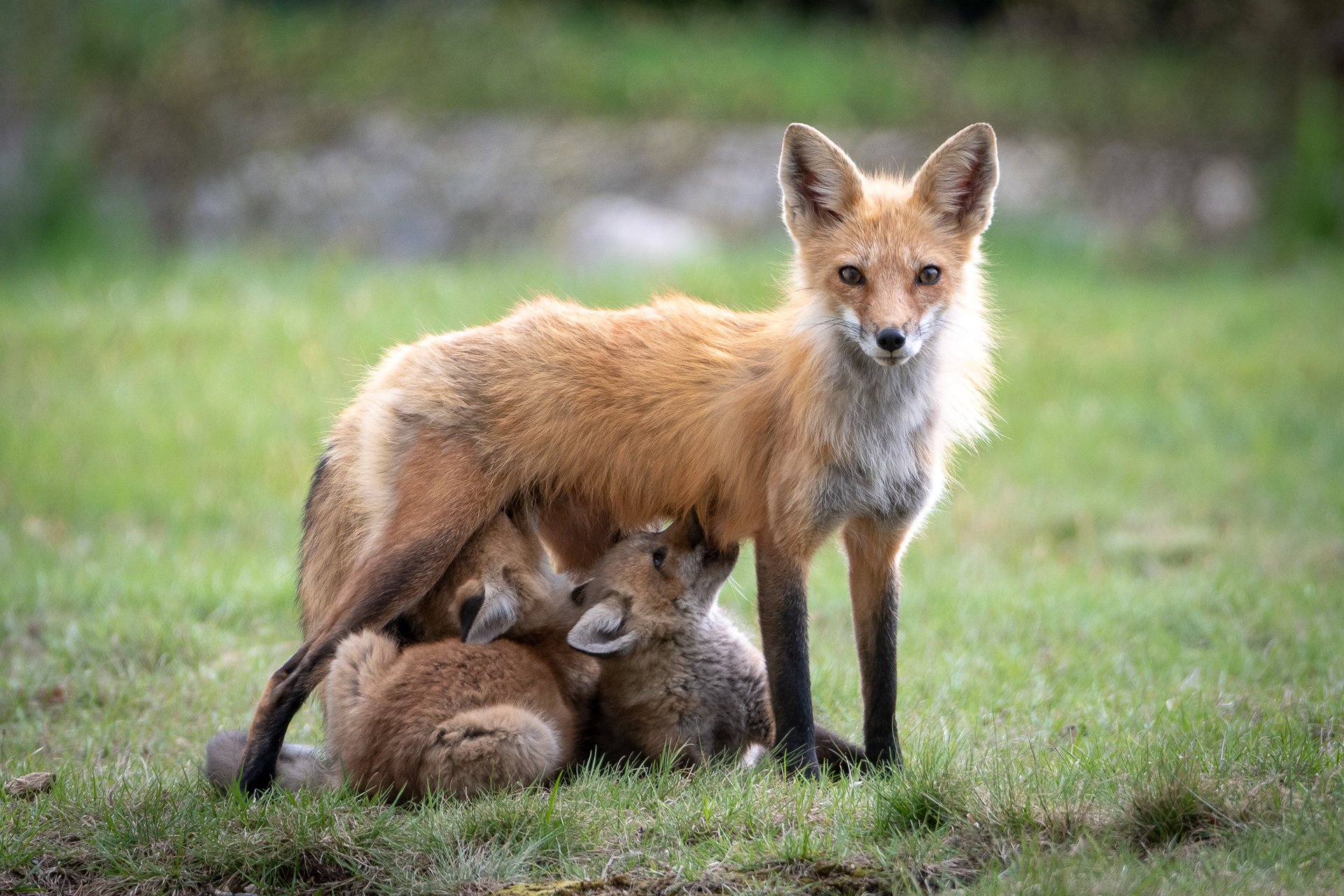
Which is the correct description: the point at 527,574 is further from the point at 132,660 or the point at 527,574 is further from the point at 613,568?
the point at 132,660

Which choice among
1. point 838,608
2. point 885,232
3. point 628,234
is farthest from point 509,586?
point 628,234

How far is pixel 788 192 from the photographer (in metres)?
4.79

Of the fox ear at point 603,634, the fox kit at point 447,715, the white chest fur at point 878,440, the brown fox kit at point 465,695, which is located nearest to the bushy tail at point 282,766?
the brown fox kit at point 465,695

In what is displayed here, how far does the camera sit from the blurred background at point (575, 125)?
1408 centimetres

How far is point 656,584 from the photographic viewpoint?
4758 mm

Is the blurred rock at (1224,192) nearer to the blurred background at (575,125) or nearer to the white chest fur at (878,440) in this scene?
the blurred background at (575,125)

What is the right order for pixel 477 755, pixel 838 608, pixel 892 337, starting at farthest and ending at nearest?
pixel 838 608
pixel 892 337
pixel 477 755

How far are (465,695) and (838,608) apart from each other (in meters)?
3.17

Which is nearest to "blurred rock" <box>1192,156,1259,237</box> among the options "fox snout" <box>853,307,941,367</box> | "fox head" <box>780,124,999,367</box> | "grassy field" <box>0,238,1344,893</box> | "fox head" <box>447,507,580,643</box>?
"grassy field" <box>0,238,1344,893</box>

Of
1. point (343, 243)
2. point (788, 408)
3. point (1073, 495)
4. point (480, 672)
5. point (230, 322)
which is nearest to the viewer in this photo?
point (480, 672)

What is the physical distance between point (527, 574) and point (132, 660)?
226 cm

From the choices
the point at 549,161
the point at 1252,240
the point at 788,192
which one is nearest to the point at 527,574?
the point at 788,192

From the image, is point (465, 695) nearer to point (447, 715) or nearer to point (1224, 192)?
point (447, 715)

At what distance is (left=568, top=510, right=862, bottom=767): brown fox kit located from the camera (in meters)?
4.62
